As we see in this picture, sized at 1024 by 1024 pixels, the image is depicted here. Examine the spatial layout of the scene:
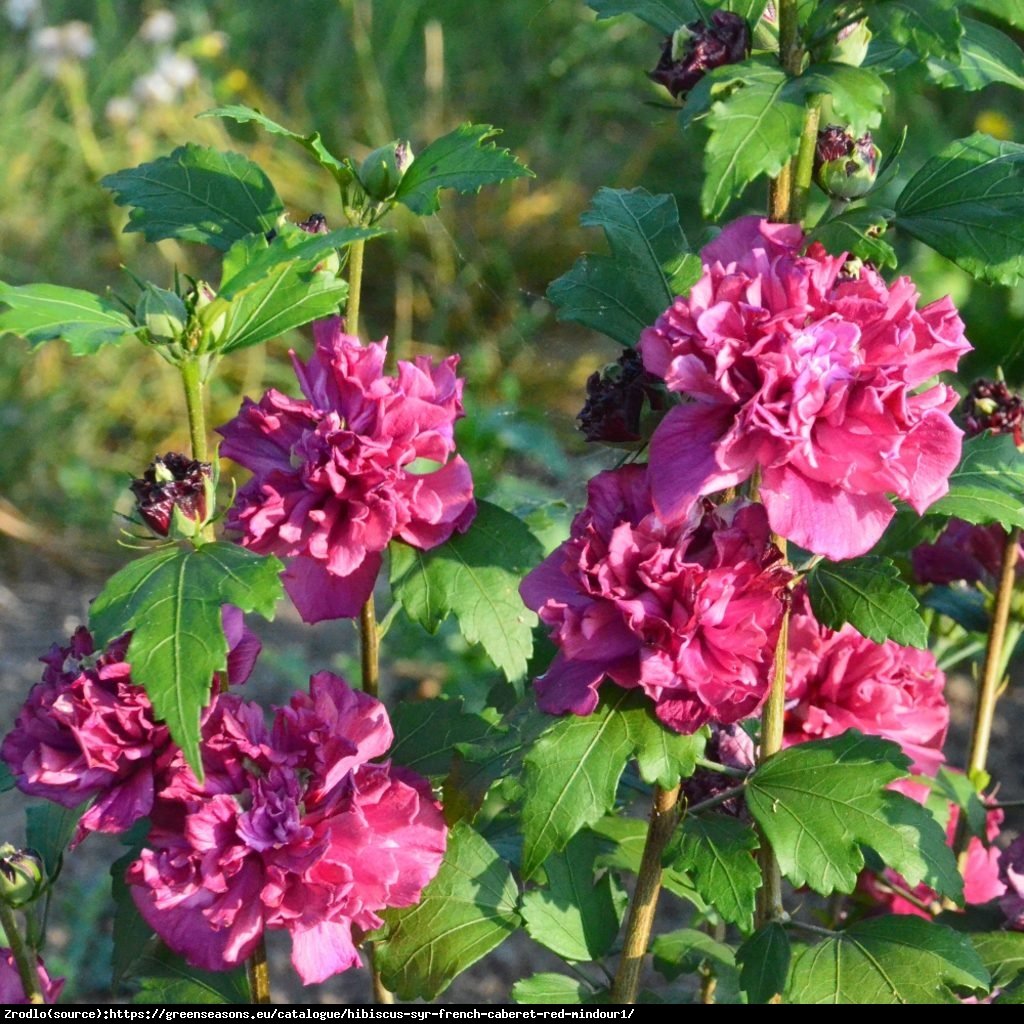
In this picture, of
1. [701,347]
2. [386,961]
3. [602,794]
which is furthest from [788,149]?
[386,961]

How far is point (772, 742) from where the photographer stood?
1150 mm

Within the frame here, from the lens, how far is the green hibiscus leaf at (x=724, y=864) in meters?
1.02

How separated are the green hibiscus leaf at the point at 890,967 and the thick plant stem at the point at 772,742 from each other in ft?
0.17

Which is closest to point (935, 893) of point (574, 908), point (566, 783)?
point (574, 908)

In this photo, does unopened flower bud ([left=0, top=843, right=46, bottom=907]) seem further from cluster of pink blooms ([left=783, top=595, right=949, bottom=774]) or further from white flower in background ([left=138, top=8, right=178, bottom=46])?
white flower in background ([left=138, top=8, right=178, bottom=46])

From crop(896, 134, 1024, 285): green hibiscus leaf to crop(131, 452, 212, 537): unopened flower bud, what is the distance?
1.85ft

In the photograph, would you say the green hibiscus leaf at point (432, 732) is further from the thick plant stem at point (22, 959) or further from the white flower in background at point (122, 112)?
the white flower in background at point (122, 112)

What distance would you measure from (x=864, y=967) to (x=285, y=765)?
0.50 metres

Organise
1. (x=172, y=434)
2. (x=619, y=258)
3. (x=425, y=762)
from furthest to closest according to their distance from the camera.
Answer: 1. (x=172, y=434)
2. (x=425, y=762)
3. (x=619, y=258)

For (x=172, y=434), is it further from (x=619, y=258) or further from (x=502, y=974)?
(x=619, y=258)

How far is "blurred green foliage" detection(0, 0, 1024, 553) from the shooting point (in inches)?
142

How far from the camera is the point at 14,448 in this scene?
3.50m

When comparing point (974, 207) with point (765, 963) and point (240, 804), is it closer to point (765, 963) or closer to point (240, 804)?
point (765, 963)

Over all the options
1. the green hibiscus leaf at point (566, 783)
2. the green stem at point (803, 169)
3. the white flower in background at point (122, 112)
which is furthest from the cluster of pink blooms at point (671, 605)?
the white flower in background at point (122, 112)
